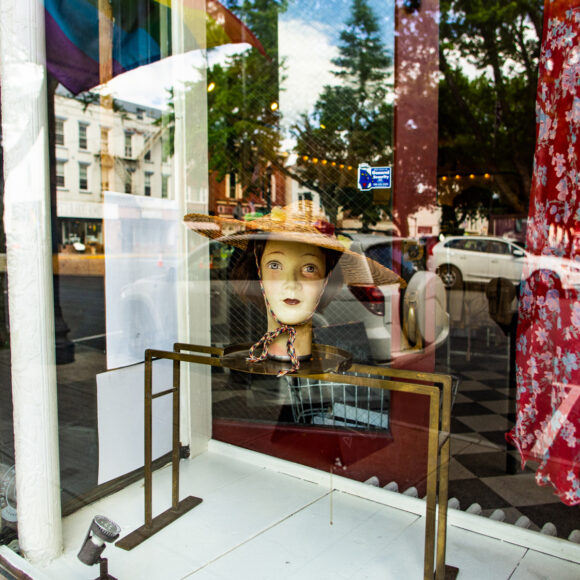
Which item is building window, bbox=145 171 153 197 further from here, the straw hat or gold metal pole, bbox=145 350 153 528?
gold metal pole, bbox=145 350 153 528

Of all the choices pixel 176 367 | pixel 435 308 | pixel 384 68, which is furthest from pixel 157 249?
pixel 384 68

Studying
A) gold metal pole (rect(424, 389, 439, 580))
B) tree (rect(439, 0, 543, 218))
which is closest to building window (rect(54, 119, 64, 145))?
gold metal pole (rect(424, 389, 439, 580))

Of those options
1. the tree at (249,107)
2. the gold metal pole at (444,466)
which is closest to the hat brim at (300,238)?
the gold metal pole at (444,466)

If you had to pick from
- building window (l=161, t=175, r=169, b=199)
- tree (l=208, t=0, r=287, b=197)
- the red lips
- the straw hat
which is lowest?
the red lips

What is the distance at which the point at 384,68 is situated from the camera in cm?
282

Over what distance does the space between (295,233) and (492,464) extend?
2.00 m

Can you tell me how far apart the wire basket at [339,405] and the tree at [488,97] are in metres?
1.95

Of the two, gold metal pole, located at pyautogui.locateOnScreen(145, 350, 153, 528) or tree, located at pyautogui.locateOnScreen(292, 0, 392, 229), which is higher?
tree, located at pyautogui.locateOnScreen(292, 0, 392, 229)

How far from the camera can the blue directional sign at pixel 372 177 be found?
2.34 metres

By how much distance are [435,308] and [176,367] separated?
150 cm

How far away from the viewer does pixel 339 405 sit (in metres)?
2.42

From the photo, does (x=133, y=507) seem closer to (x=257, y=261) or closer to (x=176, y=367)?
(x=176, y=367)

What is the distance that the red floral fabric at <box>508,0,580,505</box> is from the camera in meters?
1.62

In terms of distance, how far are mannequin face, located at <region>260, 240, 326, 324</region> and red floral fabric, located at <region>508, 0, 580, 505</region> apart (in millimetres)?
948
